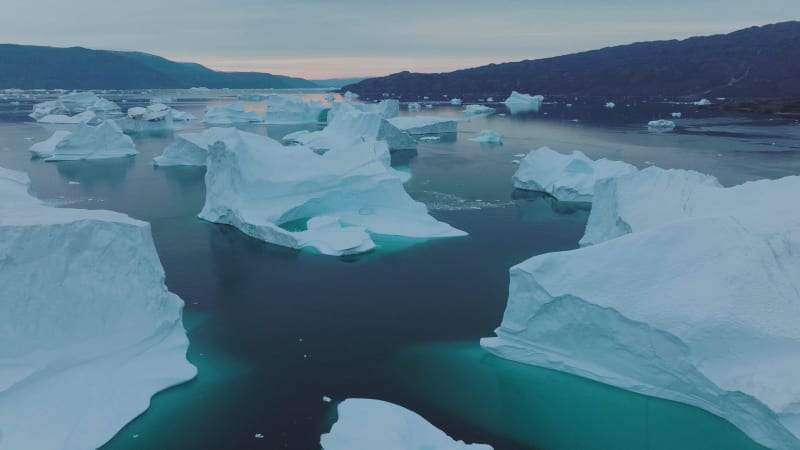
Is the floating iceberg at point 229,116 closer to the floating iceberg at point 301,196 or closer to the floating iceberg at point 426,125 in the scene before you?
the floating iceberg at point 426,125

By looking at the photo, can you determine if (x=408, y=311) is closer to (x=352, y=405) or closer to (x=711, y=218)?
(x=352, y=405)

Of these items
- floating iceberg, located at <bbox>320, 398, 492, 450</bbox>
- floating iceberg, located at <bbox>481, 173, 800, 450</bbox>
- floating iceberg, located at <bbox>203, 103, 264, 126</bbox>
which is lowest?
floating iceberg, located at <bbox>203, 103, 264, 126</bbox>

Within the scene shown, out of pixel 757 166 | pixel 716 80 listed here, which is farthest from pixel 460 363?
pixel 716 80

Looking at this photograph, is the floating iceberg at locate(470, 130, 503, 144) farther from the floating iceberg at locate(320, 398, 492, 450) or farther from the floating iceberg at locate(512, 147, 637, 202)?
the floating iceberg at locate(320, 398, 492, 450)

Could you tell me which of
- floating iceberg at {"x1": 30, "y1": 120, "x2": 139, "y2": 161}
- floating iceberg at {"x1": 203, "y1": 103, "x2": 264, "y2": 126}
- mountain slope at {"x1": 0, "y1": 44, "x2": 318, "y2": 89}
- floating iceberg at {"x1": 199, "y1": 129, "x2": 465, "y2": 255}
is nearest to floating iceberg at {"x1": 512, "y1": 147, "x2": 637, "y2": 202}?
floating iceberg at {"x1": 199, "y1": 129, "x2": 465, "y2": 255}

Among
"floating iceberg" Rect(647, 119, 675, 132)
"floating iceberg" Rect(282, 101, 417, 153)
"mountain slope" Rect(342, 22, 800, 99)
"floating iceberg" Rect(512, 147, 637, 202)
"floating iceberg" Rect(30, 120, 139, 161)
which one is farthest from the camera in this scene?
"mountain slope" Rect(342, 22, 800, 99)

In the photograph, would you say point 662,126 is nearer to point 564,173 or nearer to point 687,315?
point 564,173
